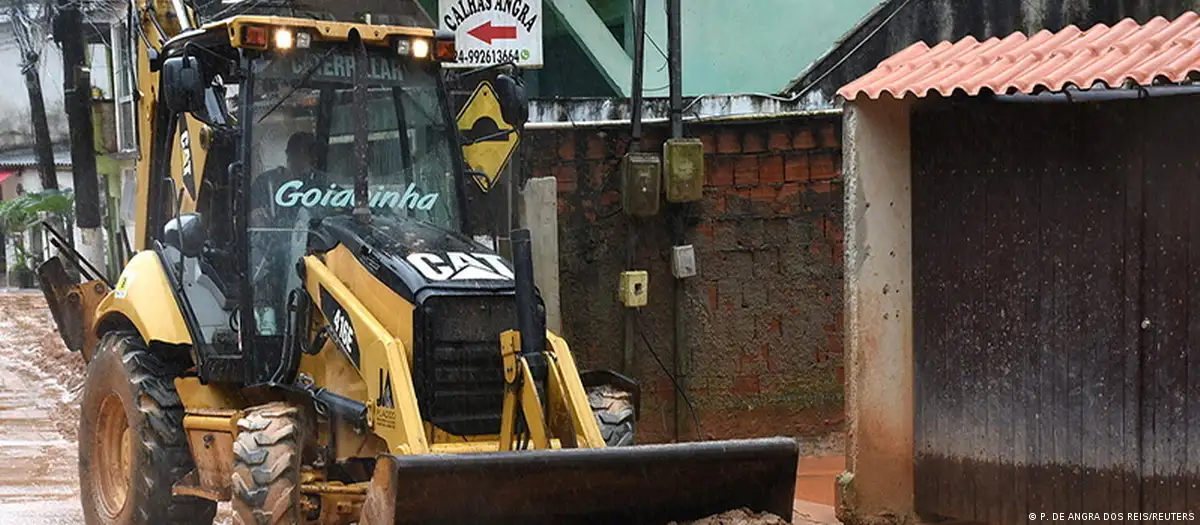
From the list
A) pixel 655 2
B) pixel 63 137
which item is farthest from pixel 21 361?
pixel 63 137

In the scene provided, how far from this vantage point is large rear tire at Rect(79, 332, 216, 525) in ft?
25.4

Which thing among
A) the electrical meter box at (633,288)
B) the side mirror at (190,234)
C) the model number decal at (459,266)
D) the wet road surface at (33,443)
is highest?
the side mirror at (190,234)

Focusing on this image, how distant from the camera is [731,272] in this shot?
11172 millimetres

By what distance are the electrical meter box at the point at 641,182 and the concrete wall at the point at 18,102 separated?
2973 centimetres

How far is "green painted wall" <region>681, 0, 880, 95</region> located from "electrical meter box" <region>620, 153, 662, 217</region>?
12.3ft

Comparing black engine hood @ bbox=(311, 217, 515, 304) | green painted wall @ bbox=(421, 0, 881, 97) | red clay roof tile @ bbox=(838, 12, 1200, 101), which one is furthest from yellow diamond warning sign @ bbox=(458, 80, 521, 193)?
green painted wall @ bbox=(421, 0, 881, 97)

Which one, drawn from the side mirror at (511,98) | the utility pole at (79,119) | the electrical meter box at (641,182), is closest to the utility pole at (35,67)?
the utility pole at (79,119)

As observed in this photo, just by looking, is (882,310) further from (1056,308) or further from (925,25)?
(925,25)

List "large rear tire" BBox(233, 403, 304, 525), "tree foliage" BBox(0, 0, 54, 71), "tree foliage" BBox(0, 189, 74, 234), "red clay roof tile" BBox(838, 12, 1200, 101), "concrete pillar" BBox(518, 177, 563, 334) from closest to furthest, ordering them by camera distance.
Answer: "large rear tire" BBox(233, 403, 304, 525) → "red clay roof tile" BBox(838, 12, 1200, 101) → "concrete pillar" BBox(518, 177, 563, 334) → "tree foliage" BBox(0, 0, 54, 71) → "tree foliage" BBox(0, 189, 74, 234)

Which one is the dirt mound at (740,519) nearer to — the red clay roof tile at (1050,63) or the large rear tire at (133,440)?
the red clay roof tile at (1050,63)

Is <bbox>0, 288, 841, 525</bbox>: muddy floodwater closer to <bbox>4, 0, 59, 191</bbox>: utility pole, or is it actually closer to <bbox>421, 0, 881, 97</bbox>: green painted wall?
<bbox>421, 0, 881, 97</bbox>: green painted wall

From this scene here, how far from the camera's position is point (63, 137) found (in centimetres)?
3975

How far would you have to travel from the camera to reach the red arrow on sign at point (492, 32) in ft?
36.6

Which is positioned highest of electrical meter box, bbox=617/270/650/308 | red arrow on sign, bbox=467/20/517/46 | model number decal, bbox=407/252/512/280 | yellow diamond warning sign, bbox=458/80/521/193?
red arrow on sign, bbox=467/20/517/46
